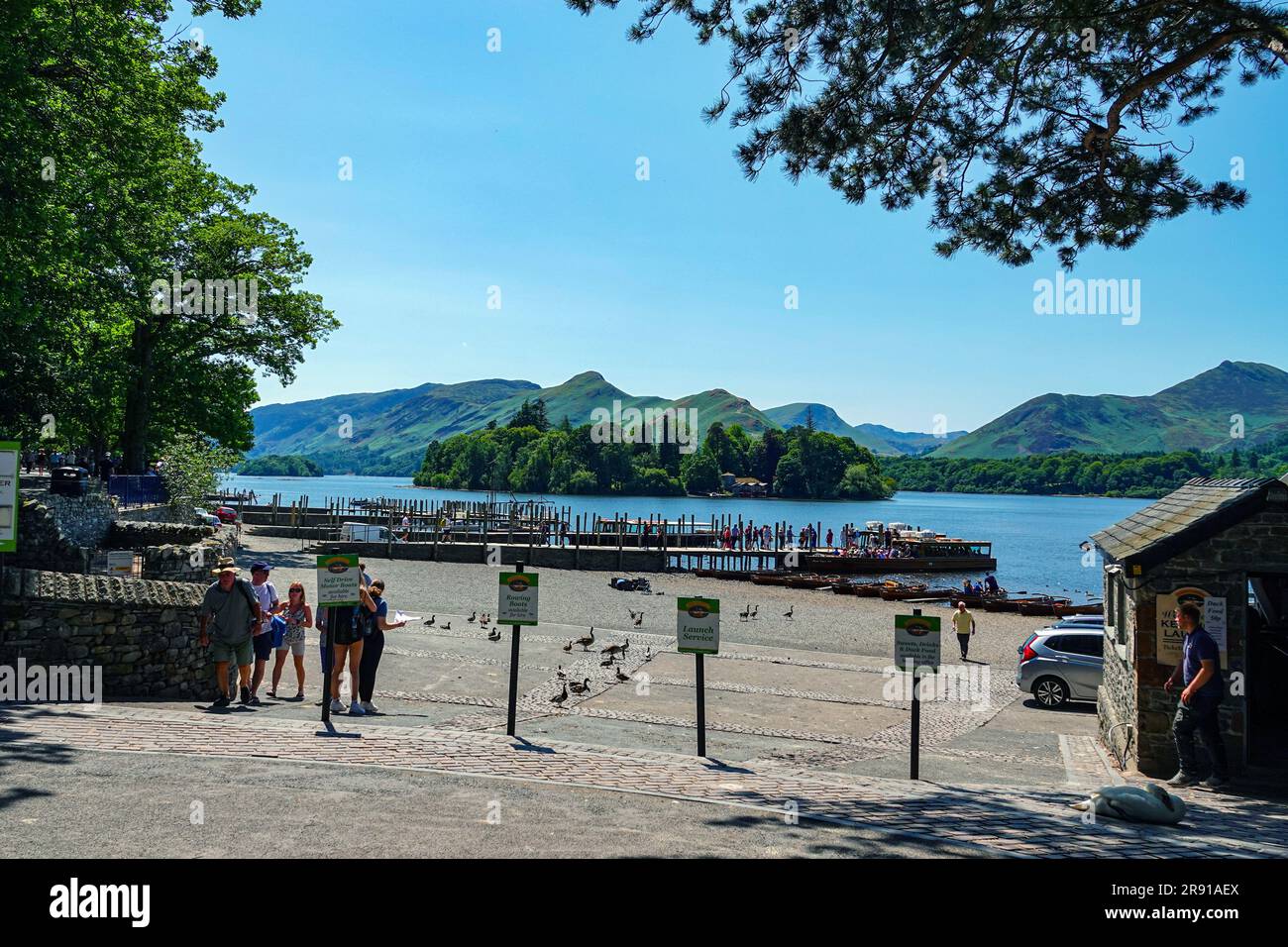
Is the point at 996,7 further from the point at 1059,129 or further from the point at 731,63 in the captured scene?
the point at 731,63

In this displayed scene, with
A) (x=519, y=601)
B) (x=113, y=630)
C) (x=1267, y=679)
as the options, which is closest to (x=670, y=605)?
(x=1267, y=679)

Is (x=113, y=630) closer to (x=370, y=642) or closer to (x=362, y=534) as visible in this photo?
(x=370, y=642)

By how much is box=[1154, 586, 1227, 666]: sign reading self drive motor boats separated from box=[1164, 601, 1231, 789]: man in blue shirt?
57 cm

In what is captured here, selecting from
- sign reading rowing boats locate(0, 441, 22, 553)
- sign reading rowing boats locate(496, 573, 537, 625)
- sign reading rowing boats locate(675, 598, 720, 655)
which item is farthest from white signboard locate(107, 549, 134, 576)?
sign reading rowing boats locate(675, 598, 720, 655)

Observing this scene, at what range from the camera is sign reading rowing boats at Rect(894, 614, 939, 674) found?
9758 mm

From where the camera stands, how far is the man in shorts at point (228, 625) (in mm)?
10906

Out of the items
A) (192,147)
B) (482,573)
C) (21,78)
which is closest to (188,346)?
(192,147)

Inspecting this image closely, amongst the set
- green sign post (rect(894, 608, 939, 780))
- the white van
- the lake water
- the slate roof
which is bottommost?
the lake water

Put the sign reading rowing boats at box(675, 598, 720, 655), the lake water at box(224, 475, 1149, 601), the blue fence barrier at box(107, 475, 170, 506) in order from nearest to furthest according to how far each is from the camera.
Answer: the sign reading rowing boats at box(675, 598, 720, 655) → the blue fence barrier at box(107, 475, 170, 506) → the lake water at box(224, 475, 1149, 601)

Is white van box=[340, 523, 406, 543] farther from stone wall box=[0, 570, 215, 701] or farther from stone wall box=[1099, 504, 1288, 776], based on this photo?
stone wall box=[1099, 504, 1288, 776]

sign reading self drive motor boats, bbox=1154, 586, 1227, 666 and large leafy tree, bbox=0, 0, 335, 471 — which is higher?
large leafy tree, bbox=0, 0, 335, 471

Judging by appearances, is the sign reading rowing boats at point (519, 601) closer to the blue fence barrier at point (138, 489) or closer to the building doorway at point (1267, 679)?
the building doorway at point (1267, 679)

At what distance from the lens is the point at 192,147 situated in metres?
30.6
